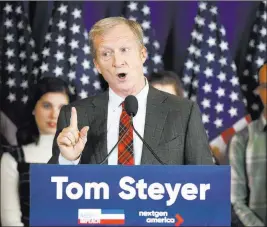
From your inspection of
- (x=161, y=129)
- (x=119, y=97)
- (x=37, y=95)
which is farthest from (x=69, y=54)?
(x=161, y=129)

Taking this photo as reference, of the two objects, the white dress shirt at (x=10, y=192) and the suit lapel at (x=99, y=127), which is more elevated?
the suit lapel at (x=99, y=127)

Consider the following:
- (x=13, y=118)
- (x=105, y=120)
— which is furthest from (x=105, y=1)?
(x=105, y=120)

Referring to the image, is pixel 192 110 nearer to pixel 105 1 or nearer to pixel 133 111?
pixel 133 111

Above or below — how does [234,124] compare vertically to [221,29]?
below

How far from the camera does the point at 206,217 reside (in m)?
1.83

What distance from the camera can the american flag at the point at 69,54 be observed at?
4.89 m

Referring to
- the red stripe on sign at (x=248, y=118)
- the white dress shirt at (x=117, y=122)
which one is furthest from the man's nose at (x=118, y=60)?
the red stripe on sign at (x=248, y=118)

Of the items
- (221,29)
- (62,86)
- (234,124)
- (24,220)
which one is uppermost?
(221,29)

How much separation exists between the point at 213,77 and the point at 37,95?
1.31m

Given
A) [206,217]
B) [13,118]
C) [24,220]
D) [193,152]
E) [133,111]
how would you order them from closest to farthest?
[206,217] → [133,111] → [193,152] → [24,220] → [13,118]

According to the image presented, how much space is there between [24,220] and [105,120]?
190 cm

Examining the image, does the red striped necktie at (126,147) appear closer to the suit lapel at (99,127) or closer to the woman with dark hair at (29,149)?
the suit lapel at (99,127)

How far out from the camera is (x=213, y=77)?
5051 millimetres

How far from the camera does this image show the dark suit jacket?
7.79 ft
